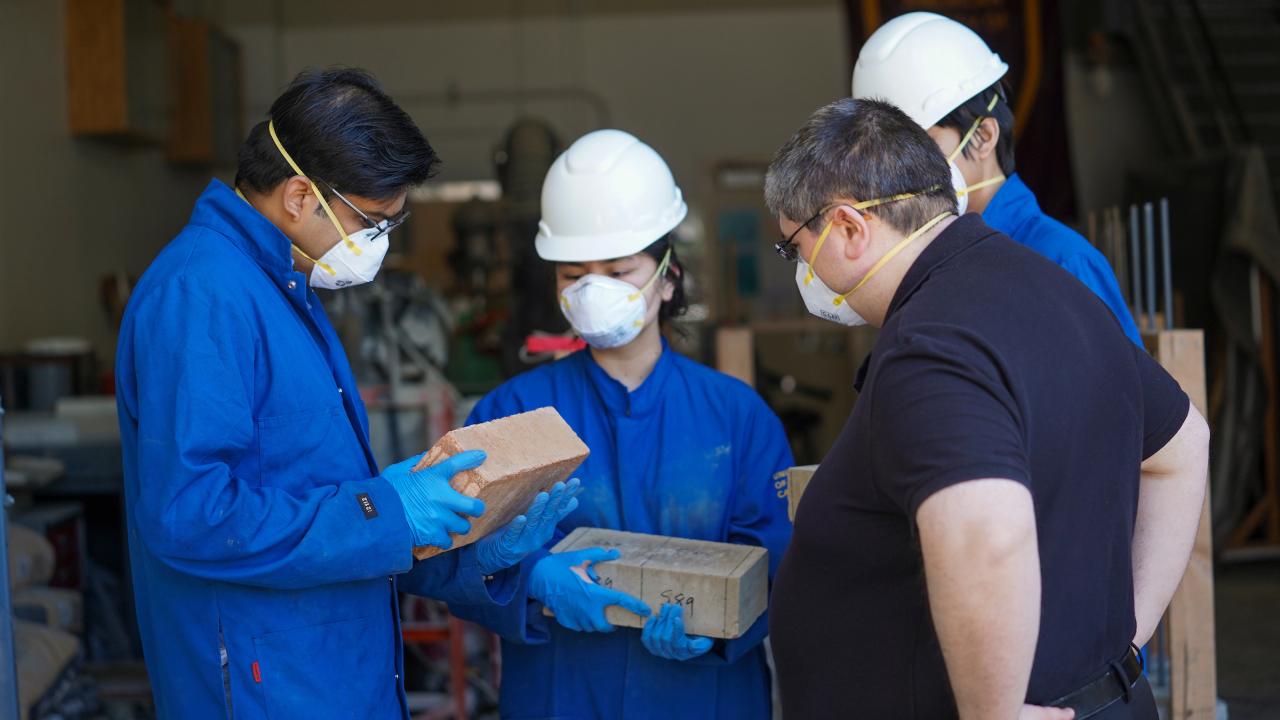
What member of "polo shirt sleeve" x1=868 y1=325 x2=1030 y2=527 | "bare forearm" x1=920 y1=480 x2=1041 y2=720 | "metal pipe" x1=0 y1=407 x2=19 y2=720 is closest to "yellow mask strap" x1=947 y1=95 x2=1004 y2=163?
"polo shirt sleeve" x1=868 y1=325 x2=1030 y2=527

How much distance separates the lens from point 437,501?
1.70m

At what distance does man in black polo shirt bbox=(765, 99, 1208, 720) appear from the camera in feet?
3.96

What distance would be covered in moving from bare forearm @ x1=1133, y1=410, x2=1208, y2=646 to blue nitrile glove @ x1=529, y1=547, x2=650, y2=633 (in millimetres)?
768

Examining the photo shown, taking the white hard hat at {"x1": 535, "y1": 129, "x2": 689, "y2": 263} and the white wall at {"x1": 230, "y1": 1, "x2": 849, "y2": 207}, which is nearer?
the white hard hat at {"x1": 535, "y1": 129, "x2": 689, "y2": 263}

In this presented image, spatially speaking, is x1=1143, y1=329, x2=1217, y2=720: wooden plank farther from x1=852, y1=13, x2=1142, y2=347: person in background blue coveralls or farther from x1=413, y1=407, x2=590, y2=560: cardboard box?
x1=413, y1=407, x2=590, y2=560: cardboard box

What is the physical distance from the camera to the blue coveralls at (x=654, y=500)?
2.11 m

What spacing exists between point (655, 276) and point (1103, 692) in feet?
3.77

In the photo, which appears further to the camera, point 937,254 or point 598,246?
point 598,246

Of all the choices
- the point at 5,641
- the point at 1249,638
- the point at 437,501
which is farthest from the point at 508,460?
the point at 1249,638

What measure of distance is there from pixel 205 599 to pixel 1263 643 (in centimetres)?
452

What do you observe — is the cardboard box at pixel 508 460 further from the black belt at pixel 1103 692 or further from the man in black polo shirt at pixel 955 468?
the black belt at pixel 1103 692

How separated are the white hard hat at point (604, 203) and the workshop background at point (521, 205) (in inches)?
11.6

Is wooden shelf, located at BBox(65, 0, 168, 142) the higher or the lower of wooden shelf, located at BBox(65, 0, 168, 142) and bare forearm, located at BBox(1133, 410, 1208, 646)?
the higher

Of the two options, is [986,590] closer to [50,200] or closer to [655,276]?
[655,276]
